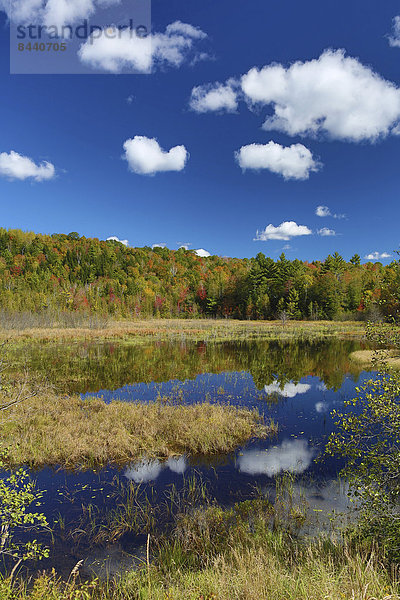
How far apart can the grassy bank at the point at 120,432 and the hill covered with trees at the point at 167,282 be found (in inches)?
1287

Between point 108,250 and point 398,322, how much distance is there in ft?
575

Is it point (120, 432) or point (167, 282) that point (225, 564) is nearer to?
point (120, 432)

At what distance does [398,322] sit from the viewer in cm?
686

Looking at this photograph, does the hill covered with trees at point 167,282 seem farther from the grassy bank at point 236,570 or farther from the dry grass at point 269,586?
the dry grass at point 269,586

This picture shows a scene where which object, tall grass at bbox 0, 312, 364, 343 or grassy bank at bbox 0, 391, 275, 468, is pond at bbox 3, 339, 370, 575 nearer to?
grassy bank at bbox 0, 391, 275, 468

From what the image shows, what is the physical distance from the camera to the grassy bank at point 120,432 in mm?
11664

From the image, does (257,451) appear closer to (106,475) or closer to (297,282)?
(106,475)

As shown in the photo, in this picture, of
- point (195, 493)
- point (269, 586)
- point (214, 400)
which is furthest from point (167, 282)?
point (269, 586)

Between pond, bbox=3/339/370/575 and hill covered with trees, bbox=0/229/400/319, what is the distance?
63.0 ft

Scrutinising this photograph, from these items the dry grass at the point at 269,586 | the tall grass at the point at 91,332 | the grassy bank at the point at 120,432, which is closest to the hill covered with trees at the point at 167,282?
the tall grass at the point at 91,332

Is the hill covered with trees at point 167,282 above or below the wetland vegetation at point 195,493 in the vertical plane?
above

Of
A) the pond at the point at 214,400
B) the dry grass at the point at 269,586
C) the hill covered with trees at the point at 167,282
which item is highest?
the hill covered with trees at the point at 167,282

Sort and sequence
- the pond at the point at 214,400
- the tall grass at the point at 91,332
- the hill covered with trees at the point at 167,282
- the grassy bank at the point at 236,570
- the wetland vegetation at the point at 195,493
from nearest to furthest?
the grassy bank at the point at 236,570, the wetland vegetation at the point at 195,493, the pond at the point at 214,400, the tall grass at the point at 91,332, the hill covered with trees at the point at 167,282

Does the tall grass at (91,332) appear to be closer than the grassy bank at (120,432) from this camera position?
No
